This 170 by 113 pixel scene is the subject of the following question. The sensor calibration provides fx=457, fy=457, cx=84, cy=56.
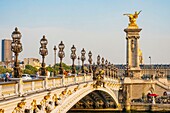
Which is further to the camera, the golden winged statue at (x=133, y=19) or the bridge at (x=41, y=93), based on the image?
the golden winged statue at (x=133, y=19)

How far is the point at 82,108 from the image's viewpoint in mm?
68312

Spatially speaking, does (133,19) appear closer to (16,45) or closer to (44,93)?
(44,93)

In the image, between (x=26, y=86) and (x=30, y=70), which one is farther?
(x=30, y=70)

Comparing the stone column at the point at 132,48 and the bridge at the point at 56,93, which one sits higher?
the stone column at the point at 132,48

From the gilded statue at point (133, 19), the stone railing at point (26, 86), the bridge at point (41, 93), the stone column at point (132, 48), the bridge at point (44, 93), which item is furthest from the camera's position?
the gilded statue at point (133, 19)

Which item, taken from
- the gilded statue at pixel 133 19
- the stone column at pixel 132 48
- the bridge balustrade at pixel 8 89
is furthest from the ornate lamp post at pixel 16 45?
the gilded statue at pixel 133 19

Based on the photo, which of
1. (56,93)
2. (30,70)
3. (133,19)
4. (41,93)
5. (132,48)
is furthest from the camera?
(133,19)

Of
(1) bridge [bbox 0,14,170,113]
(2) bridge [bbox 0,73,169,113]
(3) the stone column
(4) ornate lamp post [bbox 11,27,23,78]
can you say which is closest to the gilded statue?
(3) the stone column

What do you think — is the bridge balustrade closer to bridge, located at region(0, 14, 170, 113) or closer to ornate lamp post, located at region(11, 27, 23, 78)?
bridge, located at region(0, 14, 170, 113)

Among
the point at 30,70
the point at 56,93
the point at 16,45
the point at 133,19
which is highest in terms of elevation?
the point at 133,19

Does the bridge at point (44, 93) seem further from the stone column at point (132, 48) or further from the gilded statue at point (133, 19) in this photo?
the gilded statue at point (133, 19)

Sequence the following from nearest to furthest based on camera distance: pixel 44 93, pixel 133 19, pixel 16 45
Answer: pixel 16 45, pixel 44 93, pixel 133 19

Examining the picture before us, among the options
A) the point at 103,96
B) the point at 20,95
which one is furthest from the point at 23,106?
the point at 103,96

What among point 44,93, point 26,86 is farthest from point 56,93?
point 26,86
